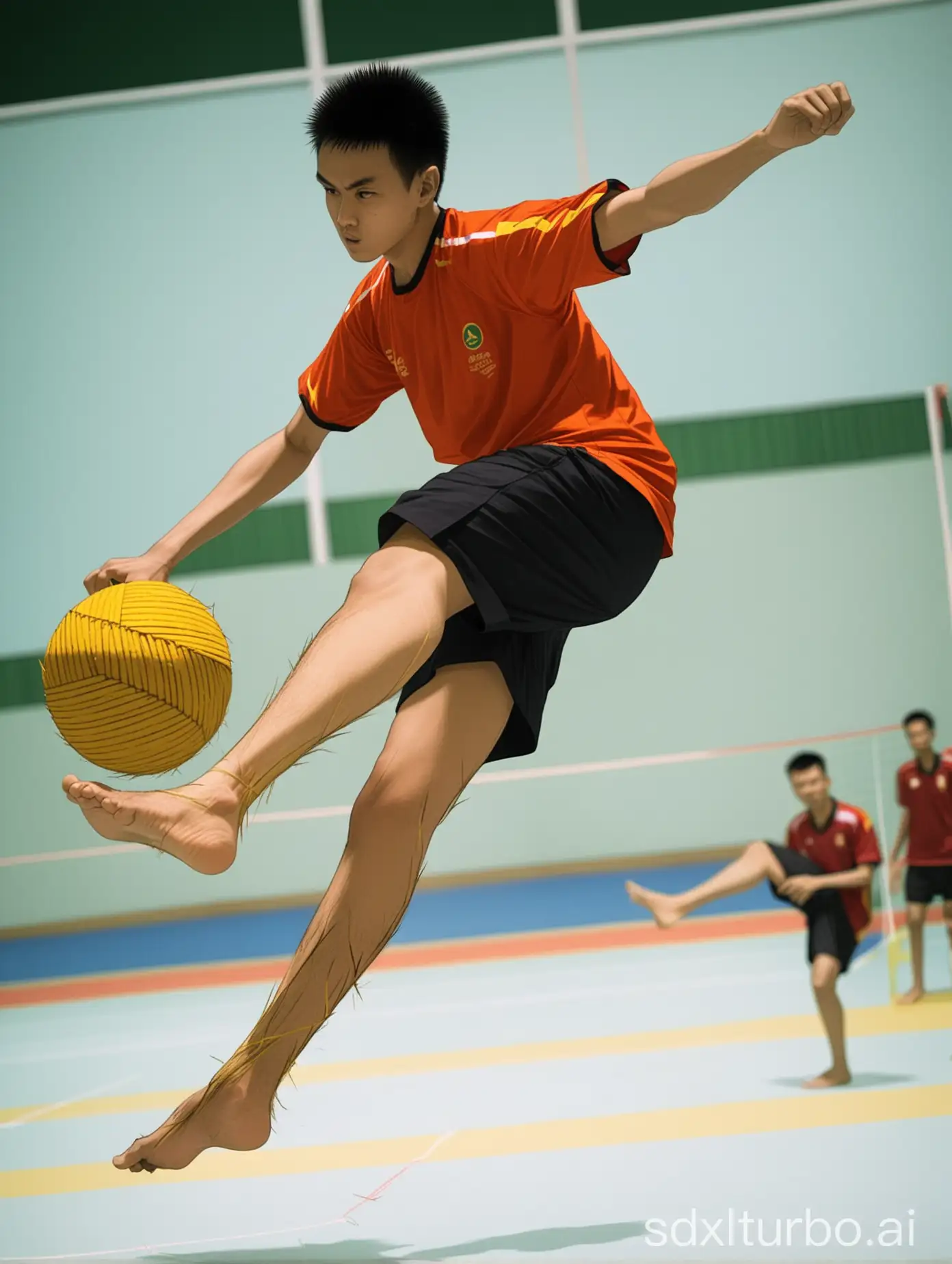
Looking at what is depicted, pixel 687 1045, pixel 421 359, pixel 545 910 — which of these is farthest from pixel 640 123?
pixel 421 359

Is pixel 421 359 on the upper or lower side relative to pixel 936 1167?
upper

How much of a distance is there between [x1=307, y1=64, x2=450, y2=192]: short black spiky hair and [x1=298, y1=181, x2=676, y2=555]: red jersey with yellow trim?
0.15 meters

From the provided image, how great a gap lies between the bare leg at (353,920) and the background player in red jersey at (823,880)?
190 centimetres

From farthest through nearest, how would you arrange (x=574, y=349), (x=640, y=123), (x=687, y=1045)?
(x=640, y=123) → (x=687, y=1045) → (x=574, y=349)

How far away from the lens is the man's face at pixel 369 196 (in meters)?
2.56

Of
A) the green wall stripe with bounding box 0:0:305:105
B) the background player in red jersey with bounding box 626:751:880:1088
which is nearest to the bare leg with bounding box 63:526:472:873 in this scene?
the background player in red jersey with bounding box 626:751:880:1088

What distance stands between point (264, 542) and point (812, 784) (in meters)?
6.74

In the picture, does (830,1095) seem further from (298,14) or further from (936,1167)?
(298,14)

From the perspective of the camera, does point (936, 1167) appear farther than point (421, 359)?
Yes

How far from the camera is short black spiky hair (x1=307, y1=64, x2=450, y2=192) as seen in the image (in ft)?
8.35

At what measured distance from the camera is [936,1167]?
3.62m

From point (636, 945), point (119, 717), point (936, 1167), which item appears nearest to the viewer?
point (119, 717)

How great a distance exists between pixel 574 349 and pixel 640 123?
9.25 m

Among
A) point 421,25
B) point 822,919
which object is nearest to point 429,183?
point 822,919
